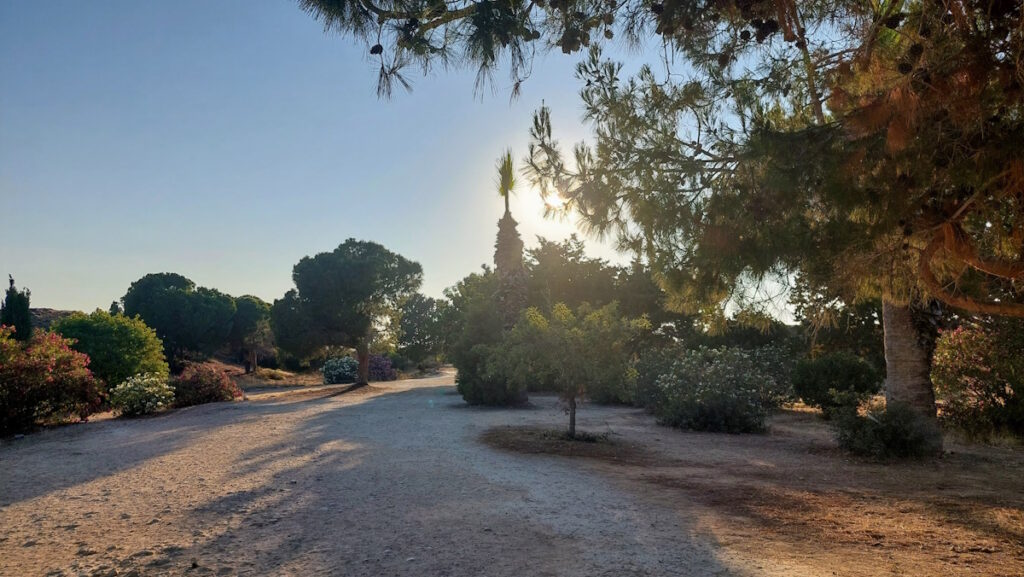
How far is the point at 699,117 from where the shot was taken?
277 inches

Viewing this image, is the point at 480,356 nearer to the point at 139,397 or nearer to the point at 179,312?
the point at 139,397

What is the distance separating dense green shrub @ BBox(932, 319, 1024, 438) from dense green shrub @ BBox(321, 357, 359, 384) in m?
24.7

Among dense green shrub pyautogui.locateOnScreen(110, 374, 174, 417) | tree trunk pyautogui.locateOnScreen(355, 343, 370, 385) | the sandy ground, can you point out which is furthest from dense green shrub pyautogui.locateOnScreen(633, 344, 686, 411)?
tree trunk pyautogui.locateOnScreen(355, 343, 370, 385)

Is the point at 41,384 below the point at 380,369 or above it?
below

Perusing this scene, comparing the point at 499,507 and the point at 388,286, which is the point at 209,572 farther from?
the point at 388,286

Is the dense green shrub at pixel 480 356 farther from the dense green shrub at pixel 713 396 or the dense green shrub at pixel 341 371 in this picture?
the dense green shrub at pixel 341 371

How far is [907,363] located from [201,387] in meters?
16.8

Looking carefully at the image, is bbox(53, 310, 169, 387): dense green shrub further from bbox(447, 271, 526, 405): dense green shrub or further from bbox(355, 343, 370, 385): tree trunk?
bbox(355, 343, 370, 385): tree trunk

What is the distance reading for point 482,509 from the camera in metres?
5.90

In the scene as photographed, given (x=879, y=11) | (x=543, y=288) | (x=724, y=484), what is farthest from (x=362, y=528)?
(x=543, y=288)

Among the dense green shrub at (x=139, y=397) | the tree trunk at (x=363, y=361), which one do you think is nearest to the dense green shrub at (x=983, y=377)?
the dense green shrub at (x=139, y=397)

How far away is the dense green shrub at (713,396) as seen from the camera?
13.0 m

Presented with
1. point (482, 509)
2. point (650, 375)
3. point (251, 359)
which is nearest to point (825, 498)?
point (482, 509)

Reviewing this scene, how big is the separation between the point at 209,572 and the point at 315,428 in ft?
27.1
